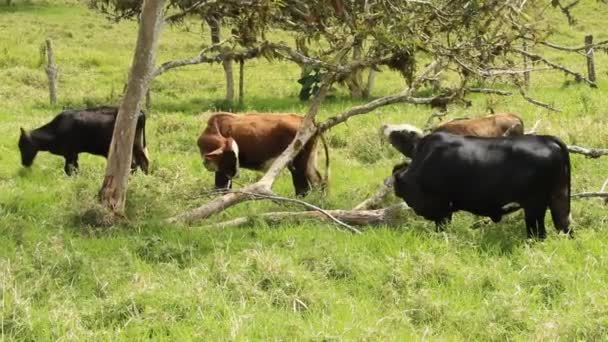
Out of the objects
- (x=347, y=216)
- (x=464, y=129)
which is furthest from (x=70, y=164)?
(x=464, y=129)

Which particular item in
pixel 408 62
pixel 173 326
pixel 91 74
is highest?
pixel 408 62

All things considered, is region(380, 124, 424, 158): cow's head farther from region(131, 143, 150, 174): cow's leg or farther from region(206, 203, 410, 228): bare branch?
region(131, 143, 150, 174): cow's leg

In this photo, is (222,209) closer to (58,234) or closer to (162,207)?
(162,207)

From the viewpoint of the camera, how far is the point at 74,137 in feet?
39.7

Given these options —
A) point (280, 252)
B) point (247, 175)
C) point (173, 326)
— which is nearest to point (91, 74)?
point (247, 175)

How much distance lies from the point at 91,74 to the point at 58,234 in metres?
18.3

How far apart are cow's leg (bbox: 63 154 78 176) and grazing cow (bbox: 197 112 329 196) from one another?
206cm

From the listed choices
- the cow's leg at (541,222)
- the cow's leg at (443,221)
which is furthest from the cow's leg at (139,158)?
the cow's leg at (541,222)

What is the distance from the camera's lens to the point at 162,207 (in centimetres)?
878

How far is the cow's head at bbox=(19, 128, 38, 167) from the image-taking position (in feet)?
38.9

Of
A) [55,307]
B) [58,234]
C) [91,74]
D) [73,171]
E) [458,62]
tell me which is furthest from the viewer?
[91,74]

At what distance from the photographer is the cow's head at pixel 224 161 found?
10.3m

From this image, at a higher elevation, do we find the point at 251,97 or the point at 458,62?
the point at 458,62

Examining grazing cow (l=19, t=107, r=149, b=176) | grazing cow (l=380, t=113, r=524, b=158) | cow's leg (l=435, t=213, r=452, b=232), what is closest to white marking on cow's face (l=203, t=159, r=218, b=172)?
grazing cow (l=19, t=107, r=149, b=176)
